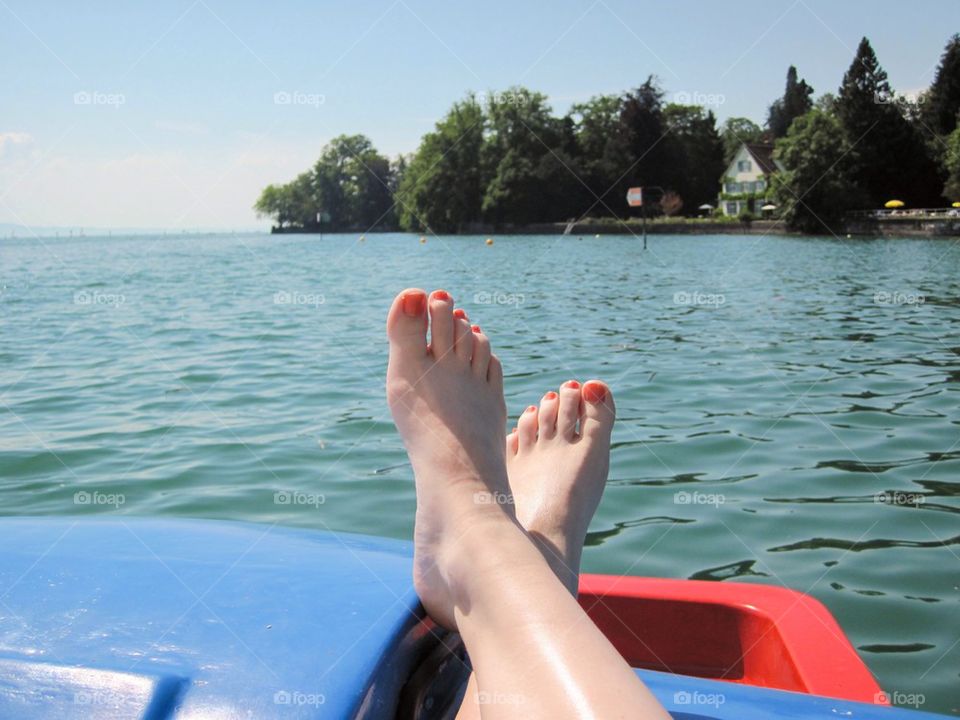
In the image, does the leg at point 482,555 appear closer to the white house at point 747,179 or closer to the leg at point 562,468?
the leg at point 562,468

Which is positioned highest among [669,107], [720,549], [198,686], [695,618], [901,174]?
[669,107]

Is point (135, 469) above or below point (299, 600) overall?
below

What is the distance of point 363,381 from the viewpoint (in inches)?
213

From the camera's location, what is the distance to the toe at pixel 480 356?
201 cm

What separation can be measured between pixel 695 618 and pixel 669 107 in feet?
176

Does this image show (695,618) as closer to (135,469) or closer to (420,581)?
(420,581)

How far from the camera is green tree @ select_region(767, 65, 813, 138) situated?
128 ft

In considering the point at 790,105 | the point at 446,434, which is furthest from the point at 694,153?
the point at 446,434

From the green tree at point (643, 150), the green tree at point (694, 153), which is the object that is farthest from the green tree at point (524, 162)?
the green tree at point (694, 153)

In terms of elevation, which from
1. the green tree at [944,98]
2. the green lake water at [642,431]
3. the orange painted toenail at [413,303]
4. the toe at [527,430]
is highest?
the green tree at [944,98]

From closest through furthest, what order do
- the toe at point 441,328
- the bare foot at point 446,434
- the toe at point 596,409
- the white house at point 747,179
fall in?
the bare foot at point 446,434 < the toe at point 441,328 < the toe at point 596,409 < the white house at point 747,179

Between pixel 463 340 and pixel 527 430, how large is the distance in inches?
15.2

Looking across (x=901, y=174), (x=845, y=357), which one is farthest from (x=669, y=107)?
(x=845, y=357)

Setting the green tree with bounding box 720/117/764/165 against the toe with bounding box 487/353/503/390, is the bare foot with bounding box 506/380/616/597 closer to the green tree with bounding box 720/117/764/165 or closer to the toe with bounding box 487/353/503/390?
the toe with bounding box 487/353/503/390
